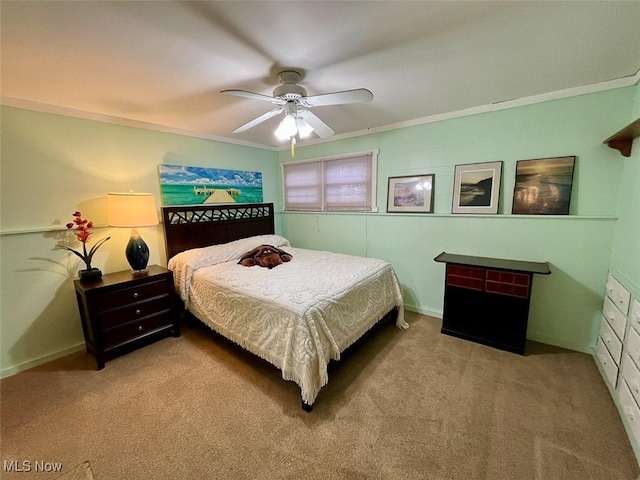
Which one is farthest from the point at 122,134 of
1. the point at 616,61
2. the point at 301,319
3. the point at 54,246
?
the point at 616,61

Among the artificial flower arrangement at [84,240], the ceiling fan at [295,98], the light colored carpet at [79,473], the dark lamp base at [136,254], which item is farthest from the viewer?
the dark lamp base at [136,254]

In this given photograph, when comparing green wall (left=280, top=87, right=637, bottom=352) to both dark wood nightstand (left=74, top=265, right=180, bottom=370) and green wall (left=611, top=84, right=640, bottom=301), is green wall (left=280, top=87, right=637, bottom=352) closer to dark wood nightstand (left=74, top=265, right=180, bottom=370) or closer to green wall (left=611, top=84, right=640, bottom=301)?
green wall (left=611, top=84, right=640, bottom=301)

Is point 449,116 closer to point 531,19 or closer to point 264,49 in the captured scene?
point 531,19

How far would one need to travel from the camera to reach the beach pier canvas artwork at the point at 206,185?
3135 mm

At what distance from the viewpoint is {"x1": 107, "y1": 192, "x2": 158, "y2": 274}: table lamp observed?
2.43 metres

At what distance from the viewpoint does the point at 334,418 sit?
5.74 feet

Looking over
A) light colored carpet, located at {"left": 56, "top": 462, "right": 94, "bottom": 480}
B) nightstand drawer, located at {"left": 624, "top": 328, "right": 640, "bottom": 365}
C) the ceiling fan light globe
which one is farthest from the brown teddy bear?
nightstand drawer, located at {"left": 624, "top": 328, "right": 640, "bottom": 365}

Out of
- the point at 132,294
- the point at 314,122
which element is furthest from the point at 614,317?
the point at 132,294

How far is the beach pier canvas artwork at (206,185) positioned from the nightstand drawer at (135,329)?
1342 millimetres

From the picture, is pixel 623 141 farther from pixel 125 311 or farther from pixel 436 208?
pixel 125 311

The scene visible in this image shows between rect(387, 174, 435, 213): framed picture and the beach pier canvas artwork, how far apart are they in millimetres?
2087

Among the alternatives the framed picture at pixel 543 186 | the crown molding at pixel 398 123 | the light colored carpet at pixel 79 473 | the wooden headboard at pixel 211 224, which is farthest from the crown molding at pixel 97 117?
the framed picture at pixel 543 186

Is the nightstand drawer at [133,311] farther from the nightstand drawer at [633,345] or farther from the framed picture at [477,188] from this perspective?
the nightstand drawer at [633,345]

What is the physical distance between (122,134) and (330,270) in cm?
264
